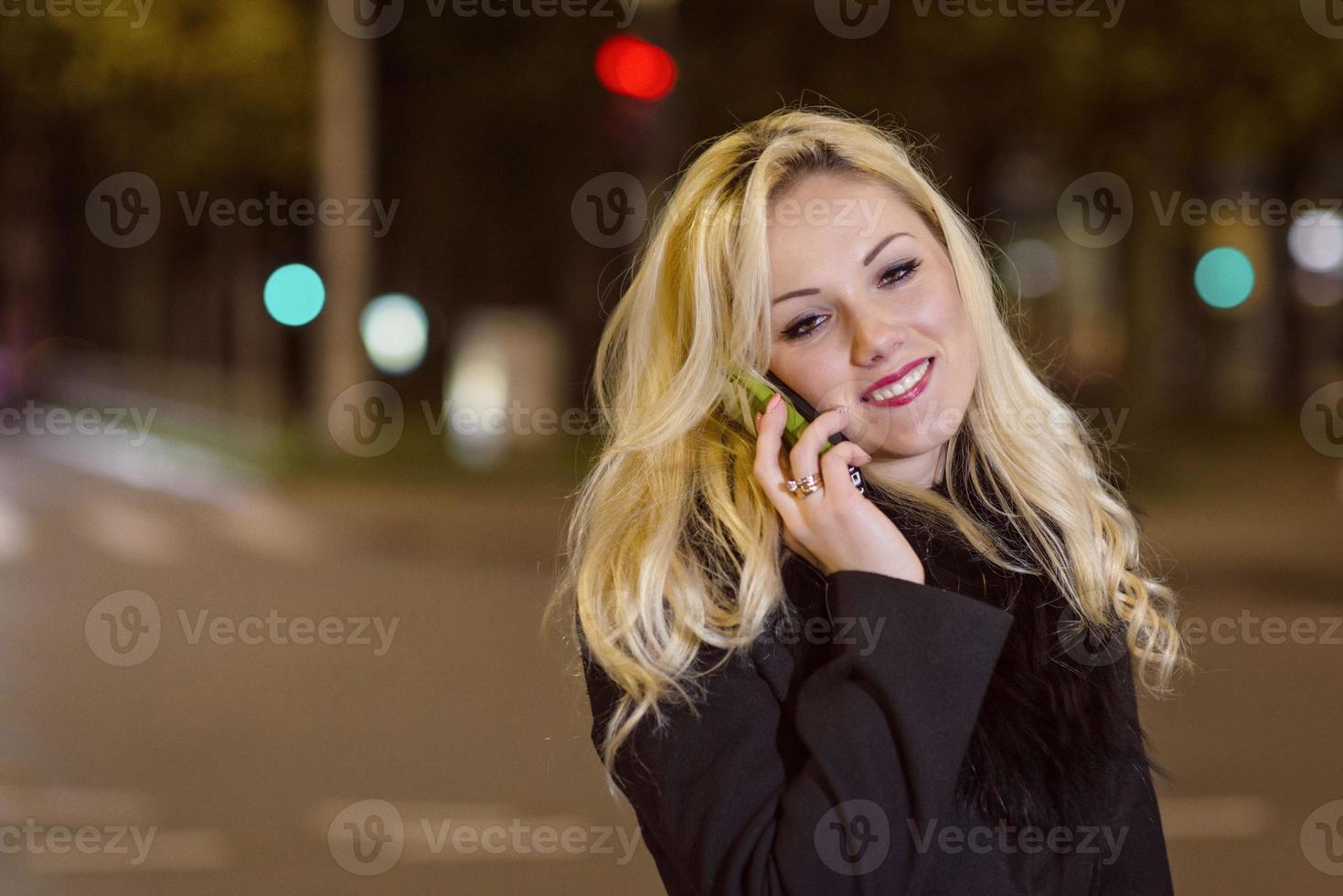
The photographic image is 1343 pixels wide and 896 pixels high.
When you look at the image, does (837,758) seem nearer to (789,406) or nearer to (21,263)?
(789,406)

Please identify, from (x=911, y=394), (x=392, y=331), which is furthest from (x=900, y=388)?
(x=392, y=331)

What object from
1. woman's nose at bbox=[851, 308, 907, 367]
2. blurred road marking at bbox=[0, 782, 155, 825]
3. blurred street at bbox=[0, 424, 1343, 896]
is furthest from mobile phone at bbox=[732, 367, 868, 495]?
blurred road marking at bbox=[0, 782, 155, 825]

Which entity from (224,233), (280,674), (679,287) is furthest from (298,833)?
(224,233)

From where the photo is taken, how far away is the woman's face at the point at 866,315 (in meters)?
2.27

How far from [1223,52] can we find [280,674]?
446 inches

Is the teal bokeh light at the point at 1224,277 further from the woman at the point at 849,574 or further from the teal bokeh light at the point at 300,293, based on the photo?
the woman at the point at 849,574

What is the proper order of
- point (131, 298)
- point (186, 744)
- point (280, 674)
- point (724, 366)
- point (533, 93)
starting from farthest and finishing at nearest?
point (131, 298) → point (533, 93) → point (280, 674) → point (186, 744) → point (724, 366)

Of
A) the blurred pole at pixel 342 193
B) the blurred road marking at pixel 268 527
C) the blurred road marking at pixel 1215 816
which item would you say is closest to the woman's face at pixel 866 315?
the blurred road marking at pixel 1215 816

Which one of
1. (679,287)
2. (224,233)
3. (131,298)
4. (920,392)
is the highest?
(679,287)

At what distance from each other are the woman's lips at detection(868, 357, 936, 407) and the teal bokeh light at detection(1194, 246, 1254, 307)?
31.3m

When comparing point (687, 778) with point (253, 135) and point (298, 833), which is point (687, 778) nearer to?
point (298, 833)

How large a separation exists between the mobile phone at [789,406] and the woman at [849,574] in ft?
0.08

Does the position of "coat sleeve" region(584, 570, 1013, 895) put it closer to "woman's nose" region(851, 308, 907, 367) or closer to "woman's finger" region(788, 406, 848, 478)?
"woman's finger" region(788, 406, 848, 478)

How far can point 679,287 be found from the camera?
2346 millimetres
